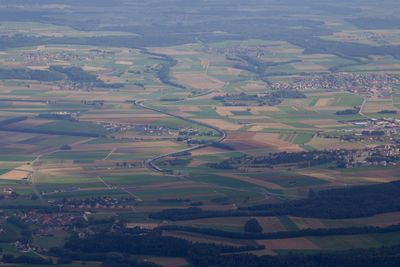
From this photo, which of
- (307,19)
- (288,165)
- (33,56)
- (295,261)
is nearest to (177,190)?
(288,165)

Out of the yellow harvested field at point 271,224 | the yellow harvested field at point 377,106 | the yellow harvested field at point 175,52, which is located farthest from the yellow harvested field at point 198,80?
the yellow harvested field at point 271,224

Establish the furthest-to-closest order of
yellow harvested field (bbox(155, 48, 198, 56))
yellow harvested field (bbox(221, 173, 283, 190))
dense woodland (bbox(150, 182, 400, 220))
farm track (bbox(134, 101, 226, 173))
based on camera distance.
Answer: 1. yellow harvested field (bbox(155, 48, 198, 56))
2. farm track (bbox(134, 101, 226, 173))
3. yellow harvested field (bbox(221, 173, 283, 190))
4. dense woodland (bbox(150, 182, 400, 220))

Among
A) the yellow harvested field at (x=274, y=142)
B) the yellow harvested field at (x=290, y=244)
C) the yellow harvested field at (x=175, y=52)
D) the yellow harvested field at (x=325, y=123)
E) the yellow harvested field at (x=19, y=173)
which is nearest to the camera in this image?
the yellow harvested field at (x=290, y=244)

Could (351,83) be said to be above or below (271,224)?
below

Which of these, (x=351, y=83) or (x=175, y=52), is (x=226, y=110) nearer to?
(x=351, y=83)

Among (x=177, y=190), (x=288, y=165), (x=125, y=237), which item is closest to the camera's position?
(x=125, y=237)

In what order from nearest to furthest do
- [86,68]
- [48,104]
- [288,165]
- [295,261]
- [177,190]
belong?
[295,261], [177,190], [288,165], [48,104], [86,68]

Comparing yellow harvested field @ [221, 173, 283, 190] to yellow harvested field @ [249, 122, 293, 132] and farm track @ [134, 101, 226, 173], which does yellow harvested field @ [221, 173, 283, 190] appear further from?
yellow harvested field @ [249, 122, 293, 132]

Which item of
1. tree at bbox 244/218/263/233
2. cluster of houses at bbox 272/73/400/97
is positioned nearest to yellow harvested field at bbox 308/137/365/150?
tree at bbox 244/218/263/233

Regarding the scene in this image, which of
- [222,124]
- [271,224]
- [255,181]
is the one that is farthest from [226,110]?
[271,224]

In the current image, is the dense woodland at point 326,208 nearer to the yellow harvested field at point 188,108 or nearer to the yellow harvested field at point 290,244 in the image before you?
the yellow harvested field at point 290,244

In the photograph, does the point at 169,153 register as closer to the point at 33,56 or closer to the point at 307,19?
the point at 33,56
